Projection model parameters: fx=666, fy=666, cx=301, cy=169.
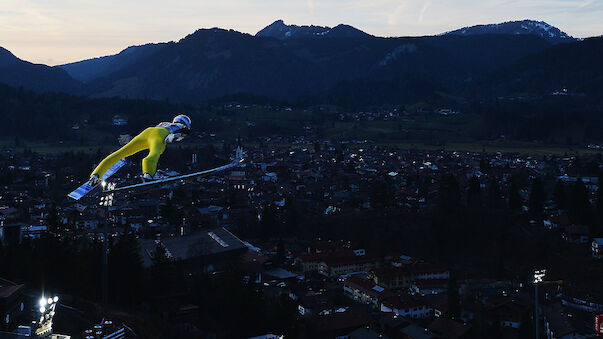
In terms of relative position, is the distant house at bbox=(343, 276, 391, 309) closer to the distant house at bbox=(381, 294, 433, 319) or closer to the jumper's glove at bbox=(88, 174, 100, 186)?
the distant house at bbox=(381, 294, 433, 319)

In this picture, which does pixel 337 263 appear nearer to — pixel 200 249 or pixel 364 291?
pixel 364 291

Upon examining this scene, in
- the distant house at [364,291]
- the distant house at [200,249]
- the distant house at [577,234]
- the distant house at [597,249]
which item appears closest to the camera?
the distant house at [364,291]

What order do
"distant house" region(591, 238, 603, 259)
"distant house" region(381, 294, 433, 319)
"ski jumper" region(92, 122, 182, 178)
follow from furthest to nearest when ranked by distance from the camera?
"distant house" region(591, 238, 603, 259), "distant house" region(381, 294, 433, 319), "ski jumper" region(92, 122, 182, 178)

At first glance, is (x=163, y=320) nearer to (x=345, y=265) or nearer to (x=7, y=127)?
(x=345, y=265)

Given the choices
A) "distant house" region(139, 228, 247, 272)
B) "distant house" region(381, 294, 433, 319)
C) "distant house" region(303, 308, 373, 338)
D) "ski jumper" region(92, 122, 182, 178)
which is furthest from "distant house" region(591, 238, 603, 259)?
"ski jumper" region(92, 122, 182, 178)

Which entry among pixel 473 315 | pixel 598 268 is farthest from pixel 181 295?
pixel 598 268

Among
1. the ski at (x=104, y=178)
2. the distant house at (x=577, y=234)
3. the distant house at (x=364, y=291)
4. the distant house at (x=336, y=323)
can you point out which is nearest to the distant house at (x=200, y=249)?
the distant house at (x=364, y=291)

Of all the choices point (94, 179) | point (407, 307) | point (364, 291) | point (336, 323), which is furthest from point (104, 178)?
point (364, 291)

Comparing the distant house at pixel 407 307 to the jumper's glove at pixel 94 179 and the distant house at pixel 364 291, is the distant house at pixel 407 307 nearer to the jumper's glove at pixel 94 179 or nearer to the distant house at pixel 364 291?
the distant house at pixel 364 291
